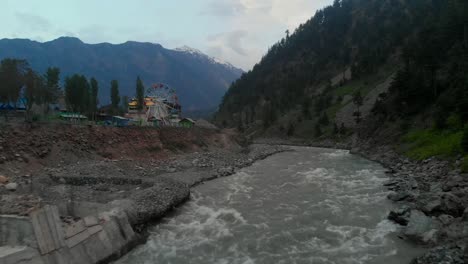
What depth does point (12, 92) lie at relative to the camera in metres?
44.6

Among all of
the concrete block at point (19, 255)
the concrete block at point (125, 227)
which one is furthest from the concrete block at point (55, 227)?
the concrete block at point (125, 227)

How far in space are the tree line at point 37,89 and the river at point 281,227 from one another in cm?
2730

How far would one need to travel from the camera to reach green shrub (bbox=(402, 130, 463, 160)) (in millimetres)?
35222

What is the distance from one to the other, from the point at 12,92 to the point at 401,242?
48.4 metres

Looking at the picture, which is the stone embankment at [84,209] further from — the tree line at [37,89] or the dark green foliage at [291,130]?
the dark green foliage at [291,130]

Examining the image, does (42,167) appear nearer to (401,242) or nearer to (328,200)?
(328,200)

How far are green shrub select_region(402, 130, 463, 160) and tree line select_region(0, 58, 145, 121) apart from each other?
154ft

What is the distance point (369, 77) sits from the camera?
122 m

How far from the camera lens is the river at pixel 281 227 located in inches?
686

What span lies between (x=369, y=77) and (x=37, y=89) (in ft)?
355

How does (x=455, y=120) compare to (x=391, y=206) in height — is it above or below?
above

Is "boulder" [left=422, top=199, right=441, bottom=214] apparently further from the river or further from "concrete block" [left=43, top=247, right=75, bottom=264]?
"concrete block" [left=43, top=247, right=75, bottom=264]

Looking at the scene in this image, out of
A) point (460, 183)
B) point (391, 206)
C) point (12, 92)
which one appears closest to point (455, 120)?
point (460, 183)

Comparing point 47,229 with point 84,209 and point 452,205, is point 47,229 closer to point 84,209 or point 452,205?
point 84,209
